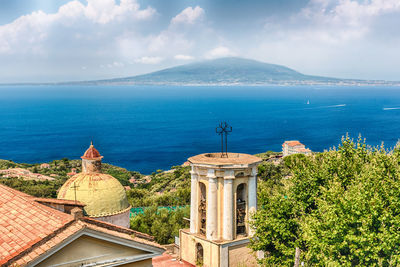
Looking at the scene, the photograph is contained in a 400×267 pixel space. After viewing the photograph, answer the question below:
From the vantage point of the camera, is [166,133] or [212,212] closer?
[212,212]

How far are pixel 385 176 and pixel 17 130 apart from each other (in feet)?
498

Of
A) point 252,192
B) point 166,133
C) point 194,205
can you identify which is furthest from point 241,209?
point 166,133

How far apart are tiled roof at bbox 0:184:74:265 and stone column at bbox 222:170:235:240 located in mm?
7349

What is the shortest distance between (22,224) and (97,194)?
7290 mm

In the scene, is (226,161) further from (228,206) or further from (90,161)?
(90,161)

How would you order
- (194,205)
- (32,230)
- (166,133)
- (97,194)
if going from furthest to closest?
(166,133) → (97,194) → (194,205) → (32,230)

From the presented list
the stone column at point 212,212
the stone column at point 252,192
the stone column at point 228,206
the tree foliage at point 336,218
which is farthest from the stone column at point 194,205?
the tree foliage at point 336,218

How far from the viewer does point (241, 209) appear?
55.7ft

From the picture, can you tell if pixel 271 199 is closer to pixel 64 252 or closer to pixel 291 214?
pixel 291 214

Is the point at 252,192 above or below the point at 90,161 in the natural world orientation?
below

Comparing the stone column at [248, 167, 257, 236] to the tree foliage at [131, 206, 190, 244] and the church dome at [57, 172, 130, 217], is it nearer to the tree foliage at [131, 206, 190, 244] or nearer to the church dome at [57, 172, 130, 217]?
the church dome at [57, 172, 130, 217]

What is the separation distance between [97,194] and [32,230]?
305 inches

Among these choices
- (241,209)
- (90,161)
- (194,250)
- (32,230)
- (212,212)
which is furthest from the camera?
(90,161)

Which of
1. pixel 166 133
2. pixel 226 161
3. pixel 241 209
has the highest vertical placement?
pixel 226 161
